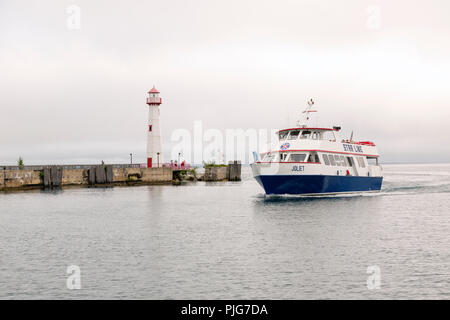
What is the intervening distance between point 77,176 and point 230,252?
54.4 metres

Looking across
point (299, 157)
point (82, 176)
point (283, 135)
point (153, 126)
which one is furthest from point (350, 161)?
point (82, 176)

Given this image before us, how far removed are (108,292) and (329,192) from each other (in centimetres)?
3394

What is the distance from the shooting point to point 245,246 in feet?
78.1

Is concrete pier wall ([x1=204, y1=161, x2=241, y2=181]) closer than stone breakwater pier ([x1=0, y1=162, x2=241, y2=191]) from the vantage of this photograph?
No

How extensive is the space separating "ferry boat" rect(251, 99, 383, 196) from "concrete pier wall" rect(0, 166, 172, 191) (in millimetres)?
34595

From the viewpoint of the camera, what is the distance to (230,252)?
876 inches

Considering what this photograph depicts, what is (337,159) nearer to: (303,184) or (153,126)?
(303,184)

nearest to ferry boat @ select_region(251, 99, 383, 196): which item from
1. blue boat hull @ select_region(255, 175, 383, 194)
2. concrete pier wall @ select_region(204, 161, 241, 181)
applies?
blue boat hull @ select_region(255, 175, 383, 194)

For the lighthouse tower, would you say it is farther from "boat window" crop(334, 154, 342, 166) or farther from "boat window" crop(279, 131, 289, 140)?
"boat window" crop(334, 154, 342, 166)

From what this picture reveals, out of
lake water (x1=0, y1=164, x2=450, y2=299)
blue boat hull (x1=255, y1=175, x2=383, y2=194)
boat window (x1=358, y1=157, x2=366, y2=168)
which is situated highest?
boat window (x1=358, y1=157, x2=366, y2=168)

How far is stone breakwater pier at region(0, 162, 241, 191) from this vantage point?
63469mm
